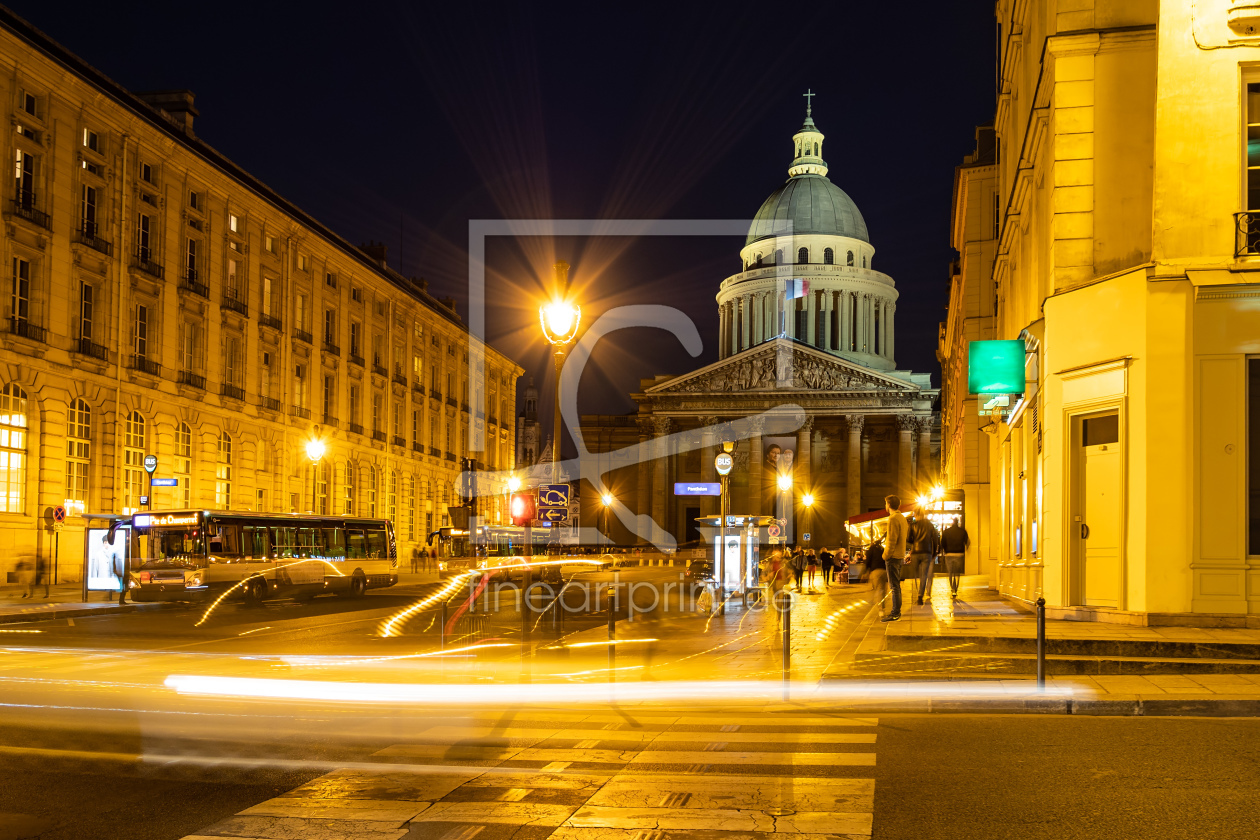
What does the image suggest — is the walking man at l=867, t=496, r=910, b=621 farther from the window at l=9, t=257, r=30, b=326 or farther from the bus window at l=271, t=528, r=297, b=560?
the window at l=9, t=257, r=30, b=326

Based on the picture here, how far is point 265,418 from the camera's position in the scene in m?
55.7

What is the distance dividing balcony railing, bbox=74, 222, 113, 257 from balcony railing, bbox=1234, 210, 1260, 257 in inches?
1445

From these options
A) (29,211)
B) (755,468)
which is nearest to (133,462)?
(29,211)

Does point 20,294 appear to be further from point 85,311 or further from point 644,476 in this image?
point 644,476

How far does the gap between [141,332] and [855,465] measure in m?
78.4

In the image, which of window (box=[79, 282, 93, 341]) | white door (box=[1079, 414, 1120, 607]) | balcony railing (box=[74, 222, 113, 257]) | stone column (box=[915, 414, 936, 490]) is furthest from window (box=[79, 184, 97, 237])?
stone column (box=[915, 414, 936, 490])

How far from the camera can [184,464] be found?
48594 mm

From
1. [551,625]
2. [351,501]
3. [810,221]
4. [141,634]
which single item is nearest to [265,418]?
[351,501]

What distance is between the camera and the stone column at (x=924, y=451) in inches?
4439

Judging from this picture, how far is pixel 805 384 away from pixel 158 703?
337 ft

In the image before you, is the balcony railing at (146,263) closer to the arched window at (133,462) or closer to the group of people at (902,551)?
the arched window at (133,462)

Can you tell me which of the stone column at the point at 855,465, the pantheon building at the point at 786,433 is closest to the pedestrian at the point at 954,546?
the pantheon building at the point at 786,433

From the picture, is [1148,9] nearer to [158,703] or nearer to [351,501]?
[158,703]

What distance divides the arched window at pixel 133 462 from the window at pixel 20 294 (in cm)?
640
